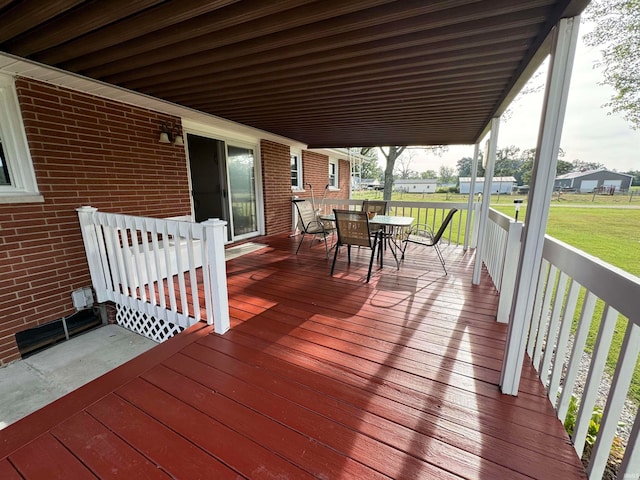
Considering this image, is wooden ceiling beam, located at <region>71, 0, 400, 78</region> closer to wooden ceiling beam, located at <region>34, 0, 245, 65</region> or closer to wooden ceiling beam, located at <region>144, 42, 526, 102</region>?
wooden ceiling beam, located at <region>34, 0, 245, 65</region>

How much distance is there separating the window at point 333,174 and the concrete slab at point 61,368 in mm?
8196

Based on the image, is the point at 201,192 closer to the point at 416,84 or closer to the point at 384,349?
the point at 416,84

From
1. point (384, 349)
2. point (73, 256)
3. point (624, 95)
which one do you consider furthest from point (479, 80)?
point (624, 95)

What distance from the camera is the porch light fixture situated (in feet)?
12.2

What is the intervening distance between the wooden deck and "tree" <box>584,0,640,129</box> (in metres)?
5.79

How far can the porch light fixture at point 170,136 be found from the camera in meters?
3.71

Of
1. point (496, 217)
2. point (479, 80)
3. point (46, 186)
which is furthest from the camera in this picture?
point (496, 217)

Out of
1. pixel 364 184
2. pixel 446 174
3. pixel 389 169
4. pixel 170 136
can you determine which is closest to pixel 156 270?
pixel 170 136

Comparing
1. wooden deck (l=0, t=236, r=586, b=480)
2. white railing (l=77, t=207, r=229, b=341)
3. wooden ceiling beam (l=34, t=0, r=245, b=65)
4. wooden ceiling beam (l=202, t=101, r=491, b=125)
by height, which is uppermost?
wooden ceiling beam (l=34, t=0, r=245, b=65)

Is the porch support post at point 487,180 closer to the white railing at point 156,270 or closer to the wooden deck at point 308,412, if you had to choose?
the wooden deck at point 308,412

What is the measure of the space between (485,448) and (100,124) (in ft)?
14.6

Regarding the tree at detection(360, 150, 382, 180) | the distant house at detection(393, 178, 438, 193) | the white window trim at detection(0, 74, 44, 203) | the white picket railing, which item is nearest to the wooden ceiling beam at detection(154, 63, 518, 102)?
the white window trim at detection(0, 74, 44, 203)

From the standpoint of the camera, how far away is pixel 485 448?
1.31 meters

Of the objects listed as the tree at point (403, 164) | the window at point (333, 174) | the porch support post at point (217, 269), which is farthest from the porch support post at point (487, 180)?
the tree at point (403, 164)
